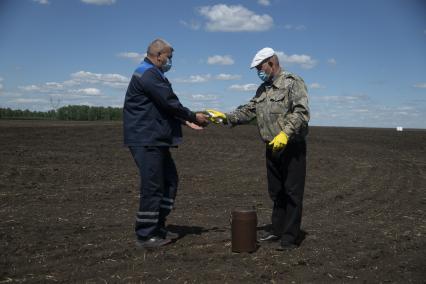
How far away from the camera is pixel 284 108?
5.51 meters

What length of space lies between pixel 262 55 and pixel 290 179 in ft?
4.80

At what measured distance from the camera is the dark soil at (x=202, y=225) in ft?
15.7

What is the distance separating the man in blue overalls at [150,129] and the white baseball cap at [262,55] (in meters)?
0.97

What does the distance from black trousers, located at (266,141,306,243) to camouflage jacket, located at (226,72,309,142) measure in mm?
179

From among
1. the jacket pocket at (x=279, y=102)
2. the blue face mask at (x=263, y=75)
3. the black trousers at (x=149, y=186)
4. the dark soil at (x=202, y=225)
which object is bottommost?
the dark soil at (x=202, y=225)

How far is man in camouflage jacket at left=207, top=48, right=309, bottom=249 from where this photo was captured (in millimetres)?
5391

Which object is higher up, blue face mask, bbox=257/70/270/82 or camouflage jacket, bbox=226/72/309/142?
blue face mask, bbox=257/70/270/82

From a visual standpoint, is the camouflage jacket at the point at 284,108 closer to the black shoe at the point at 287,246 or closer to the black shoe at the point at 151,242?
the black shoe at the point at 287,246

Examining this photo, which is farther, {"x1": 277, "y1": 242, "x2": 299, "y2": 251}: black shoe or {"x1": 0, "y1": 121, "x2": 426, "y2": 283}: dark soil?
{"x1": 277, "y1": 242, "x2": 299, "y2": 251}: black shoe

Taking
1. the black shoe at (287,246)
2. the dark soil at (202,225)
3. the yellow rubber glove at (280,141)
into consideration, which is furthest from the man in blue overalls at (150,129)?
the black shoe at (287,246)

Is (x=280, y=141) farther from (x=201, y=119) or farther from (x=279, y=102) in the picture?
(x=201, y=119)

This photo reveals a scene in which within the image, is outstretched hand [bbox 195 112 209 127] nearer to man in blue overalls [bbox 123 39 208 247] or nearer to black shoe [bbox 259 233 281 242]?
man in blue overalls [bbox 123 39 208 247]

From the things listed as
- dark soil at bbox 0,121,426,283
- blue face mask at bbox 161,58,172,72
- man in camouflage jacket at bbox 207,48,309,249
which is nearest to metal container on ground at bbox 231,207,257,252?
dark soil at bbox 0,121,426,283

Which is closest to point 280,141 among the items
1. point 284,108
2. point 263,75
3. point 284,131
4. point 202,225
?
point 284,131
